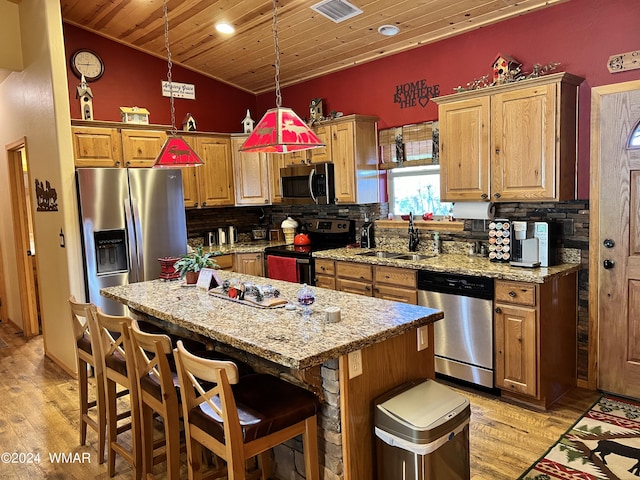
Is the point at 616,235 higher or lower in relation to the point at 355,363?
higher

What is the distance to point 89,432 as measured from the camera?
3326 mm

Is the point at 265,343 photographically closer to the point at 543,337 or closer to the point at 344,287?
the point at 543,337

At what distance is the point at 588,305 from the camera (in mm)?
3619

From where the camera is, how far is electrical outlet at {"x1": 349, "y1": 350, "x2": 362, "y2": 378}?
81.0 inches

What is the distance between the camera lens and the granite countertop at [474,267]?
3.29 meters

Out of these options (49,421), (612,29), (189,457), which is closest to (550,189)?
(612,29)

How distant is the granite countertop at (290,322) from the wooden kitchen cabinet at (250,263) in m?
2.29

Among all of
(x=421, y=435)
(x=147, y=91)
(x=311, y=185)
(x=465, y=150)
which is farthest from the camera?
(x=147, y=91)

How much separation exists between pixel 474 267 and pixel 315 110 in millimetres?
2702

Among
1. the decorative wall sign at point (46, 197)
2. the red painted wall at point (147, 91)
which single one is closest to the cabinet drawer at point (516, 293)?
the decorative wall sign at point (46, 197)

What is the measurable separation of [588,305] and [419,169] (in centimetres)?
194

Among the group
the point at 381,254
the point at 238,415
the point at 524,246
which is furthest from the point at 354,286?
the point at 238,415

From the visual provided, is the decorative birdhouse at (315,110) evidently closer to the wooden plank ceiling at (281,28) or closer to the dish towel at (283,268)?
the wooden plank ceiling at (281,28)

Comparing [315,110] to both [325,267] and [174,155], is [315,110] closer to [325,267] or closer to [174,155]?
[325,267]
